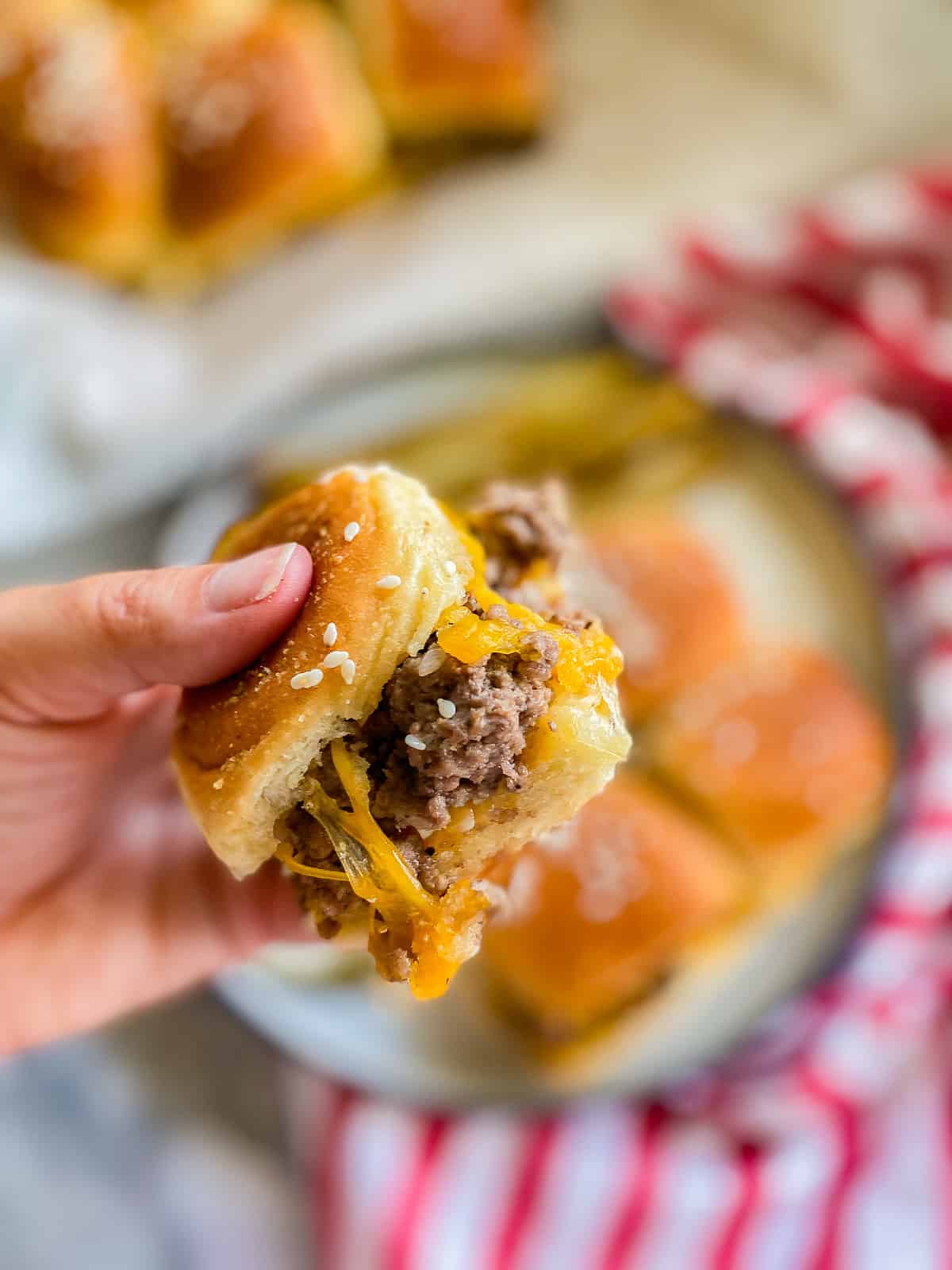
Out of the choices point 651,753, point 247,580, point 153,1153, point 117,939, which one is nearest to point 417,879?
point 247,580

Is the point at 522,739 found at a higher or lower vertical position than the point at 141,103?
lower

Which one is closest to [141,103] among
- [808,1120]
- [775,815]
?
[775,815]

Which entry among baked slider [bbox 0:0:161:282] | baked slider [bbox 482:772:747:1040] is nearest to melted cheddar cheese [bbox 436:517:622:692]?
baked slider [bbox 482:772:747:1040]

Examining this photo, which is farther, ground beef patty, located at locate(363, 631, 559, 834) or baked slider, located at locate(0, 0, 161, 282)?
baked slider, located at locate(0, 0, 161, 282)

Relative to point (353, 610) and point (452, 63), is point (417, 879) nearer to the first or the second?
point (353, 610)

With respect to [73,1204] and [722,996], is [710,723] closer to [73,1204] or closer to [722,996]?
[722,996]

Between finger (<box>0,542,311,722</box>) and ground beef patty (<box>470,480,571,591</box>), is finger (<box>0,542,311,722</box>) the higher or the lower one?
the higher one

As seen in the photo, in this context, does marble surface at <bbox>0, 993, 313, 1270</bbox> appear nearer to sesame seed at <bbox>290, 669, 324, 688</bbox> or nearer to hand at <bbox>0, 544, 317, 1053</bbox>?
hand at <bbox>0, 544, 317, 1053</bbox>
